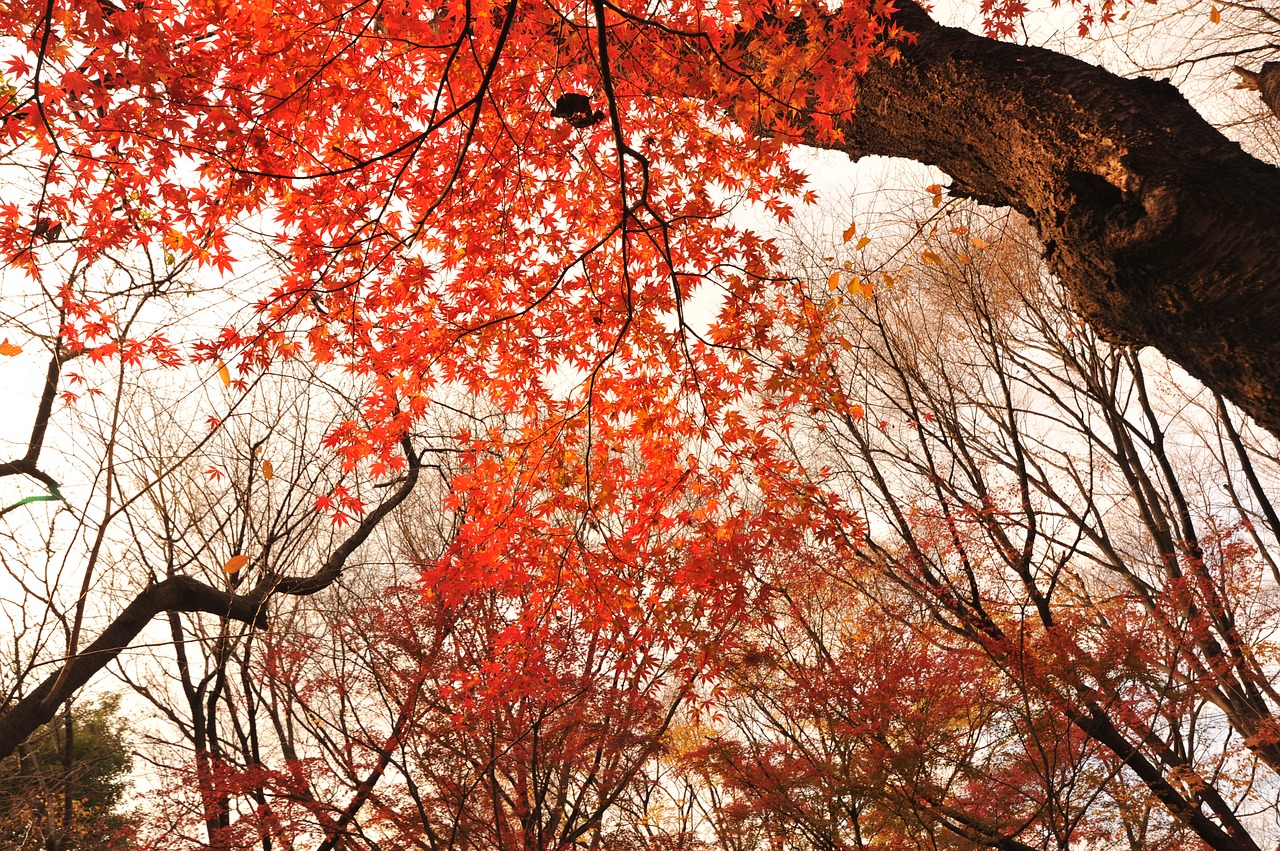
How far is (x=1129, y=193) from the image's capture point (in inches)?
83.4

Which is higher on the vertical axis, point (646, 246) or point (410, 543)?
point (410, 543)

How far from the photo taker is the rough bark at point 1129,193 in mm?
1939

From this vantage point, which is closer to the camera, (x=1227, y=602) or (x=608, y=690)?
(x=608, y=690)

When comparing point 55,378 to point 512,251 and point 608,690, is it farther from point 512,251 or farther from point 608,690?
point 608,690

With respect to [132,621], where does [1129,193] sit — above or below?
below

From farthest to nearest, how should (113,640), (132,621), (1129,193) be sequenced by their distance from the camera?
(132,621) → (113,640) → (1129,193)

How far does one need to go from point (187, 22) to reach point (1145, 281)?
12.7 ft

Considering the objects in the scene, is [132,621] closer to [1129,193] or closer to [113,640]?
[113,640]

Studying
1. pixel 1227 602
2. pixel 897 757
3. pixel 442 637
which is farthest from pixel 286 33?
pixel 1227 602

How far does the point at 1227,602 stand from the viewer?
649 centimetres

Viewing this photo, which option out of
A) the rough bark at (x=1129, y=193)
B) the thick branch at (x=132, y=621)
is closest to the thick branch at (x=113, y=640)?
the thick branch at (x=132, y=621)

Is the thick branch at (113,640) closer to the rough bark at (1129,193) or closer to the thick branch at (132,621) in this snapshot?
the thick branch at (132,621)

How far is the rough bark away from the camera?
1.94 m

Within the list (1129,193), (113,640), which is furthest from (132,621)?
(1129,193)
